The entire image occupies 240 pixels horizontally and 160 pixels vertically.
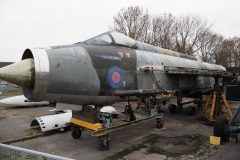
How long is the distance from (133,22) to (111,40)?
89.3 ft

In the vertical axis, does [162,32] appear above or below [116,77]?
above

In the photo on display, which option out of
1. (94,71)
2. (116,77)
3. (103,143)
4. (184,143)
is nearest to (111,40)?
(116,77)

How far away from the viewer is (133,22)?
33344 mm

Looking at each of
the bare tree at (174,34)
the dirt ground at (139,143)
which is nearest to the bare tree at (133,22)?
the bare tree at (174,34)

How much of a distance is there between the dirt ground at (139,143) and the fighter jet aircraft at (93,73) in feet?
1.67

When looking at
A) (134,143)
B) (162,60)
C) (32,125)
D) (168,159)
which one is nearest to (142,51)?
(162,60)

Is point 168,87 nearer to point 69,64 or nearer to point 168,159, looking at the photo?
point 168,159

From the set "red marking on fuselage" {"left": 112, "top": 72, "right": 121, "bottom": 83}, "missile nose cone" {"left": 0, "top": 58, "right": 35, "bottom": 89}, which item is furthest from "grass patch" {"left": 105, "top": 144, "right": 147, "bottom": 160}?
"missile nose cone" {"left": 0, "top": 58, "right": 35, "bottom": 89}

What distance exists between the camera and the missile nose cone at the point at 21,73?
490 cm

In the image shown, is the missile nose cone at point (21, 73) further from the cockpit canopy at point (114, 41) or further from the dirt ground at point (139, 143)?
the dirt ground at point (139, 143)

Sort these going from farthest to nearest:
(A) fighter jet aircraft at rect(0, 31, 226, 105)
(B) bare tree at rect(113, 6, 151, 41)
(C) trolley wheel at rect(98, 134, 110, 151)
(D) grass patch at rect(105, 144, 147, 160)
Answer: (B) bare tree at rect(113, 6, 151, 41) → (C) trolley wheel at rect(98, 134, 110, 151) → (D) grass patch at rect(105, 144, 147, 160) → (A) fighter jet aircraft at rect(0, 31, 226, 105)

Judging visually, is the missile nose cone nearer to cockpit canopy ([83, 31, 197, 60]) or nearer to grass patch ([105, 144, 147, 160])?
cockpit canopy ([83, 31, 197, 60])

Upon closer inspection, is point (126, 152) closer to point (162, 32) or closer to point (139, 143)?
point (139, 143)

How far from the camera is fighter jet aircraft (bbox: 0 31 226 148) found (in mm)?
5133
